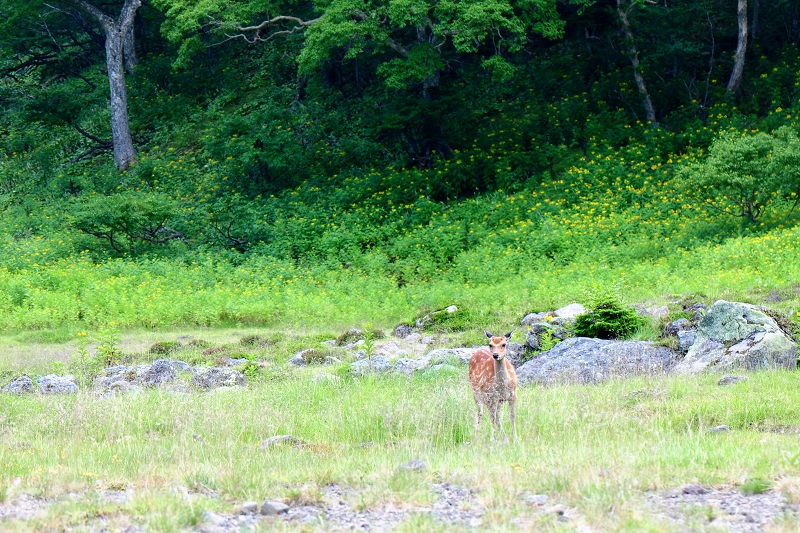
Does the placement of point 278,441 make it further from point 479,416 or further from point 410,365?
point 410,365

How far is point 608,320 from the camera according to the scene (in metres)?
12.2

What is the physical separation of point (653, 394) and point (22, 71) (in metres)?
31.3

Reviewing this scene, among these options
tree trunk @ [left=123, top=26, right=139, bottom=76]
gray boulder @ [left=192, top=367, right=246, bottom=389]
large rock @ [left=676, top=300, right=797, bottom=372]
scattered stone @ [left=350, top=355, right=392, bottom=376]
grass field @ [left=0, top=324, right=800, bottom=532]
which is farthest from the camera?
tree trunk @ [left=123, top=26, right=139, bottom=76]

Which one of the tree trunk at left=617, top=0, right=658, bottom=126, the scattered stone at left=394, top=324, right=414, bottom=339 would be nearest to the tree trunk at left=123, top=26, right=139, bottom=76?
the tree trunk at left=617, top=0, right=658, bottom=126

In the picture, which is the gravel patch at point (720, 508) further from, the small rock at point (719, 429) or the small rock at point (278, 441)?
the small rock at point (278, 441)

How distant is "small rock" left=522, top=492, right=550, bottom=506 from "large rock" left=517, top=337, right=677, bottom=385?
4.55m

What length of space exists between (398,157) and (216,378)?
1420cm

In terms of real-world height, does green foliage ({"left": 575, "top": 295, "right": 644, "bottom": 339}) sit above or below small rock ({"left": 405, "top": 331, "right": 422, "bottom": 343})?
above

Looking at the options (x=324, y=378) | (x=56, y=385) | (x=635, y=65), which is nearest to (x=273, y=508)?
(x=324, y=378)

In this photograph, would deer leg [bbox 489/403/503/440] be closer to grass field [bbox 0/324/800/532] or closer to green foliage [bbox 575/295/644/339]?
grass field [bbox 0/324/800/532]

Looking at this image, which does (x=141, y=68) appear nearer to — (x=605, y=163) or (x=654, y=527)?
(x=605, y=163)

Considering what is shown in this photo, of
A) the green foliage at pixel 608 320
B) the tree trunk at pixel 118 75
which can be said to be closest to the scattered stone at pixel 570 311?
the green foliage at pixel 608 320

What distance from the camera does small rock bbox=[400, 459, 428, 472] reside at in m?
6.35

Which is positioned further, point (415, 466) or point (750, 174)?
point (750, 174)
